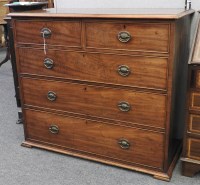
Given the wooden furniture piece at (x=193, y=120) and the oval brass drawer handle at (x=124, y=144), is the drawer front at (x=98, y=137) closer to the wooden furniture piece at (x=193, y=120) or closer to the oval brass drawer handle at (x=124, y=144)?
the oval brass drawer handle at (x=124, y=144)

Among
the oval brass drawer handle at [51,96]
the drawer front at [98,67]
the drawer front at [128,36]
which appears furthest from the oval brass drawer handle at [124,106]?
the oval brass drawer handle at [51,96]

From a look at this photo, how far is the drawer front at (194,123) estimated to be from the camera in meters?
1.71

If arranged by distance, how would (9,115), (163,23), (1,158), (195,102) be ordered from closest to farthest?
(163,23) → (195,102) → (1,158) → (9,115)

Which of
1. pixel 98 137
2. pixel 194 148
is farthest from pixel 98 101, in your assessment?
pixel 194 148

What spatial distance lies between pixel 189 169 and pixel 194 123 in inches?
12.9

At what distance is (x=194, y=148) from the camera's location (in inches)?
70.3

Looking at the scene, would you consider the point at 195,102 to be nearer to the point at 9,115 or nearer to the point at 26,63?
the point at 26,63

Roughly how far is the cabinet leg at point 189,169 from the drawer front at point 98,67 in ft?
1.71

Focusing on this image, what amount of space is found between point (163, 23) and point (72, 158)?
1119 millimetres

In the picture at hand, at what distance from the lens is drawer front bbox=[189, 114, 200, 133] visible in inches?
67.4

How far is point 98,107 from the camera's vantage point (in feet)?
6.30

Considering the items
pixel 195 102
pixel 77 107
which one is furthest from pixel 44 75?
pixel 195 102

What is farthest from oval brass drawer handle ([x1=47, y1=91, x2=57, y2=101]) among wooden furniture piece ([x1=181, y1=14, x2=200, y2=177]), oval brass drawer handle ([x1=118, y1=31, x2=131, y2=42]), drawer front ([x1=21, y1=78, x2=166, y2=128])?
wooden furniture piece ([x1=181, y1=14, x2=200, y2=177])

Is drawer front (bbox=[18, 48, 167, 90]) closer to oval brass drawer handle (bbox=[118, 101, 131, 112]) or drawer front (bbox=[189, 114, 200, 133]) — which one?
oval brass drawer handle (bbox=[118, 101, 131, 112])
